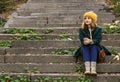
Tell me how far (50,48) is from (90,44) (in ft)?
4.55

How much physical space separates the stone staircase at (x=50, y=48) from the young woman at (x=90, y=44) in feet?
0.75

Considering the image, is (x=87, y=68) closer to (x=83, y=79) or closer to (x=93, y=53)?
(x=83, y=79)

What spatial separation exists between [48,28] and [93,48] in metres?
3.06

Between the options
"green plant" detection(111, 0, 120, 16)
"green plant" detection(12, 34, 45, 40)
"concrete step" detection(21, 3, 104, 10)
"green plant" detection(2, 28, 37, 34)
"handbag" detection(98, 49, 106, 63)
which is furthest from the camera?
"concrete step" detection(21, 3, 104, 10)

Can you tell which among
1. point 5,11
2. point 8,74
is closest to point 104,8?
point 5,11

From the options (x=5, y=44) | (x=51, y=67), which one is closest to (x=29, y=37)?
(x=5, y=44)

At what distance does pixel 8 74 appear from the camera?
7.11m

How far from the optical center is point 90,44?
24.1ft

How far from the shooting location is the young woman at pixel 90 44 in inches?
278

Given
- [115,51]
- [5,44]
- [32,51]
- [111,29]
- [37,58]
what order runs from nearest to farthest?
[37,58] → [115,51] → [32,51] → [5,44] → [111,29]

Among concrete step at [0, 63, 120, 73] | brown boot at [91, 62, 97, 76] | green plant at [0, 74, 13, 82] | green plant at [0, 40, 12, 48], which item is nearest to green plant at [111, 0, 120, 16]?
green plant at [0, 40, 12, 48]

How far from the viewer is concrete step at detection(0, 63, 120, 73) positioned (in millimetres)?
7398

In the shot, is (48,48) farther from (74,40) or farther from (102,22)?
(102,22)

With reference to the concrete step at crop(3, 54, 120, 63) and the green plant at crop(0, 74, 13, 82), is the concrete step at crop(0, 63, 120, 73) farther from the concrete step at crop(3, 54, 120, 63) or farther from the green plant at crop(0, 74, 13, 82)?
the green plant at crop(0, 74, 13, 82)
